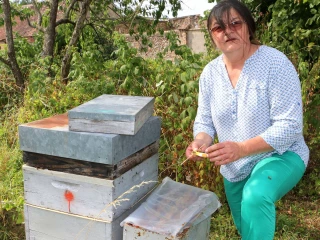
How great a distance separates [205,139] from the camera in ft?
6.75

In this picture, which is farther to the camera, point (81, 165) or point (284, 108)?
point (81, 165)

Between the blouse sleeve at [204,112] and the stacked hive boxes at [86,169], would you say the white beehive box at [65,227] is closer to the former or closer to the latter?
the stacked hive boxes at [86,169]

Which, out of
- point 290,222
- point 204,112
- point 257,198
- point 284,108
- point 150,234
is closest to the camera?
point 257,198

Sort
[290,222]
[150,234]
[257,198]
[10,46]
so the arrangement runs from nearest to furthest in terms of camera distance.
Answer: [257,198] < [150,234] < [290,222] < [10,46]

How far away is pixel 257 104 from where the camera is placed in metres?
1.81

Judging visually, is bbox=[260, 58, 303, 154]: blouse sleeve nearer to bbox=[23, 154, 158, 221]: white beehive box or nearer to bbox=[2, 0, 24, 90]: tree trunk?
bbox=[23, 154, 158, 221]: white beehive box

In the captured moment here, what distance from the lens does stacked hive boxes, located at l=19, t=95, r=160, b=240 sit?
183 centimetres

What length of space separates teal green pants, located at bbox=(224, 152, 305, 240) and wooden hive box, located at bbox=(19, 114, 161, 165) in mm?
637

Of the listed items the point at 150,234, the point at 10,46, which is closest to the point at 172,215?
the point at 150,234

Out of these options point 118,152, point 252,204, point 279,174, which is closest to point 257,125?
point 279,174

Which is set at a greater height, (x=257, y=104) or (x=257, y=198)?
(x=257, y=104)

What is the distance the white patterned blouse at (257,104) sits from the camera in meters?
1.72

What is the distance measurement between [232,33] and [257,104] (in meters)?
0.37

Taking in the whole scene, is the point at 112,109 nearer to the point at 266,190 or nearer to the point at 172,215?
the point at 172,215
